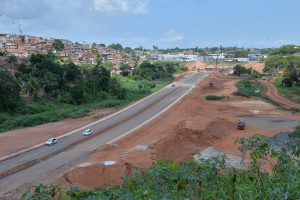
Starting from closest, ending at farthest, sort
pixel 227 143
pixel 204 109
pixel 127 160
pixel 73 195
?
pixel 73 195
pixel 127 160
pixel 227 143
pixel 204 109

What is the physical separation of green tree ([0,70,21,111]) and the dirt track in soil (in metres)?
18.7

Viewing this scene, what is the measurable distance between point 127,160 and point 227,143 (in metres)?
9.96

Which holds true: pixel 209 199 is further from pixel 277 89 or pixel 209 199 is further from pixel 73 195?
pixel 277 89

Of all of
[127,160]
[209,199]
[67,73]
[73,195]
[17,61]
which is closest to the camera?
[209,199]

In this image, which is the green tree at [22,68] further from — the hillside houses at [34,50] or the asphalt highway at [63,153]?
the asphalt highway at [63,153]

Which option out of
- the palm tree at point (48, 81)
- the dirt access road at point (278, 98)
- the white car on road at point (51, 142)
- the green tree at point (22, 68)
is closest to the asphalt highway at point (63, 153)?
the white car on road at point (51, 142)

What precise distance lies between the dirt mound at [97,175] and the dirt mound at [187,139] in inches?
162

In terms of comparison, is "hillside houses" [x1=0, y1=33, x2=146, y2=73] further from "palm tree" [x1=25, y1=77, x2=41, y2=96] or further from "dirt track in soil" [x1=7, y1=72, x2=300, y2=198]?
"dirt track in soil" [x1=7, y1=72, x2=300, y2=198]

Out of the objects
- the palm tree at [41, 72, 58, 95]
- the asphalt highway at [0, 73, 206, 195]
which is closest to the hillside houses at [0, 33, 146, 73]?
the palm tree at [41, 72, 58, 95]

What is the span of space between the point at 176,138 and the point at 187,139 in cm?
112

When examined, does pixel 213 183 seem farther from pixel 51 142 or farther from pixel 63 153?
pixel 51 142

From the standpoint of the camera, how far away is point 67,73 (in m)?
49.7

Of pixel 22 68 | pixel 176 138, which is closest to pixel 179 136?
pixel 176 138

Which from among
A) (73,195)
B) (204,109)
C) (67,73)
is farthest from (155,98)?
(73,195)
